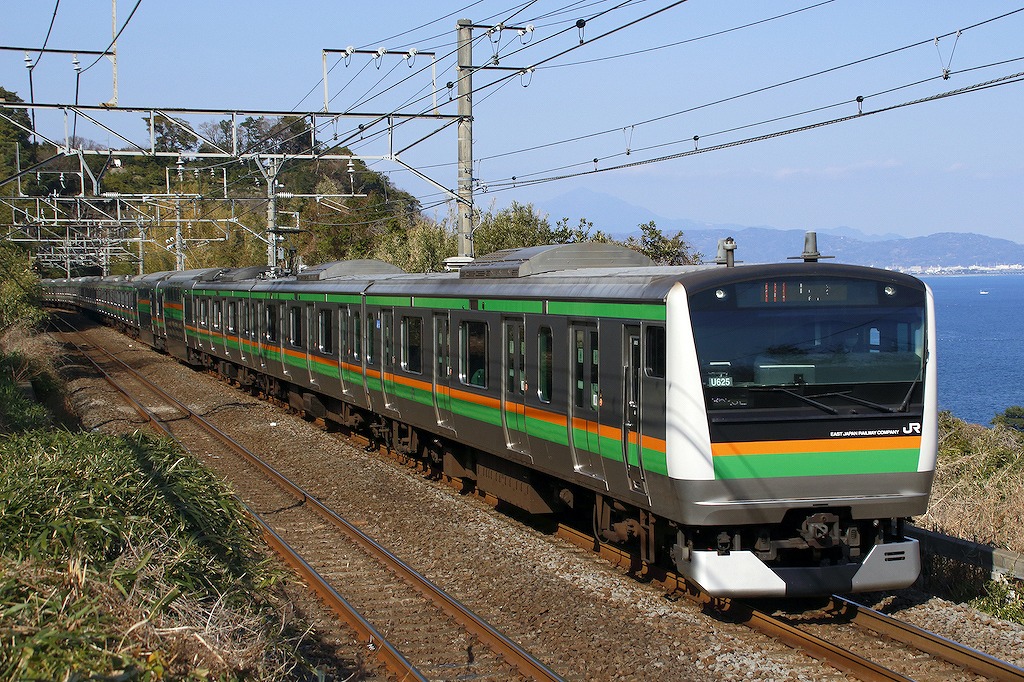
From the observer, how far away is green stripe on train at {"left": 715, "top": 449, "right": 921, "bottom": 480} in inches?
295

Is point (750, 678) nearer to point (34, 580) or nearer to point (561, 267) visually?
point (34, 580)

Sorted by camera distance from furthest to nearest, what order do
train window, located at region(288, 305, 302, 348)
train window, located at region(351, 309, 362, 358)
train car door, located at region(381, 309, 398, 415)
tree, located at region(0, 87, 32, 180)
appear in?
tree, located at region(0, 87, 32, 180) < train window, located at region(288, 305, 302, 348) < train window, located at region(351, 309, 362, 358) < train car door, located at region(381, 309, 398, 415)

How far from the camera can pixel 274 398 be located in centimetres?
2244

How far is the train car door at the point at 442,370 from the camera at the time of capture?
1237cm

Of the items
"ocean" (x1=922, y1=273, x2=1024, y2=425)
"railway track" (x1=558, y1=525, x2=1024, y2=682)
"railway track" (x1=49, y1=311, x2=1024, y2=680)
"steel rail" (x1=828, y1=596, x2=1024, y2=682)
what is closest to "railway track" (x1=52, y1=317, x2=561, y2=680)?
"railway track" (x1=49, y1=311, x2=1024, y2=680)

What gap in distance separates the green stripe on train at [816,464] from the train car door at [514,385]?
3.18m

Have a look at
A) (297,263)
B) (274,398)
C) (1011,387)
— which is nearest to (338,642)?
(274,398)

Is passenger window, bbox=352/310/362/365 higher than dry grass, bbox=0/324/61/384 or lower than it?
higher

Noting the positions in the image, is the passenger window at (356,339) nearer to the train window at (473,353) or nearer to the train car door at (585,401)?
the train window at (473,353)

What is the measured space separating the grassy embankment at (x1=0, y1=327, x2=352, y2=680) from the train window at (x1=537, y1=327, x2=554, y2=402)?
286 centimetres

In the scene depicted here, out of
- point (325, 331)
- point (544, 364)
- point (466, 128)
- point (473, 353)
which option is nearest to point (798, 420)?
point (544, 364)

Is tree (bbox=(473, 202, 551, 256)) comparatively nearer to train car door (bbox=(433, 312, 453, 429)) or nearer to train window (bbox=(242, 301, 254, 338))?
train window (bbox=(242, 301, 254, 338))

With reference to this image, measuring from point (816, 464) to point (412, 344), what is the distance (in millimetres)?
6941

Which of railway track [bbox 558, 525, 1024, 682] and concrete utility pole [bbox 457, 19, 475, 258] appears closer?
railway track [bbox 558, 525, 1024, 682]
